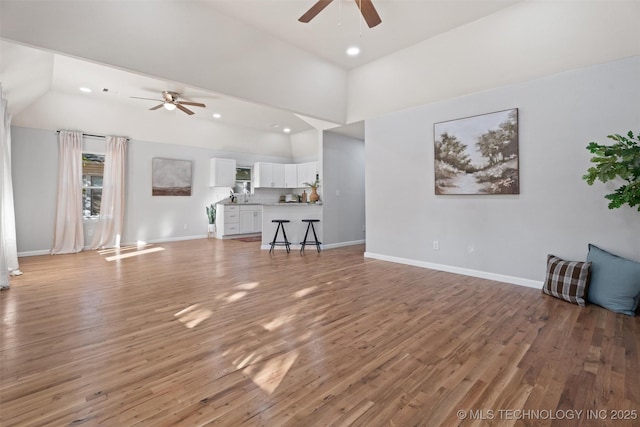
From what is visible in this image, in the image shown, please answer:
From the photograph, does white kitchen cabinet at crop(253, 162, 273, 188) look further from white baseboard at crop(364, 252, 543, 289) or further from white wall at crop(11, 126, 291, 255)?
white baseboard at crop(364, 252, 543, 289)

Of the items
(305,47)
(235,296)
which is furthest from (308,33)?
(235,296)

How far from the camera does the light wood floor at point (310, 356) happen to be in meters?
1.48

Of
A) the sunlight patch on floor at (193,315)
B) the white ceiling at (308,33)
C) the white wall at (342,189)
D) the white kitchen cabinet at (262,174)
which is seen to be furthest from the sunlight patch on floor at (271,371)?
the white kitchen cabinet at (262,174)

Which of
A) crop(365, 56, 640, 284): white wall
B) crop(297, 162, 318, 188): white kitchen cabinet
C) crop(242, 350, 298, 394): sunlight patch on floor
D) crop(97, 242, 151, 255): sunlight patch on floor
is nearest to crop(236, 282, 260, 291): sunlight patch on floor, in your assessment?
crop(242, 350, 298, 394): sunlight patch on floor

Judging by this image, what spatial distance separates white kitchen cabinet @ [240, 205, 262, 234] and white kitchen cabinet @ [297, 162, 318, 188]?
1.65m

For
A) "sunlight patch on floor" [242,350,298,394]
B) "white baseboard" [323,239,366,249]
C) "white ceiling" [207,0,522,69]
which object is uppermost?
"white ceiling" [207,0,522,69]

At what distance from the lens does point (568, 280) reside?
10.1 ft

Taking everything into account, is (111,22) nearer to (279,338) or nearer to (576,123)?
(279,338)

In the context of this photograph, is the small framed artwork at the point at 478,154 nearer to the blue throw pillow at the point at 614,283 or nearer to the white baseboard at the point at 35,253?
the blue throw pillow at the point at 614,283

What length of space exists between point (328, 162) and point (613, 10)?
4.51 metres

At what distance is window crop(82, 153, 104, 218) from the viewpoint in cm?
657

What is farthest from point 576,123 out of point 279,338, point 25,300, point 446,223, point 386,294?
point 25,300

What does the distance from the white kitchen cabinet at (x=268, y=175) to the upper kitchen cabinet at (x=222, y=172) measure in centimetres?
81

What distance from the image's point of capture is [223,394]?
63.3 inches
